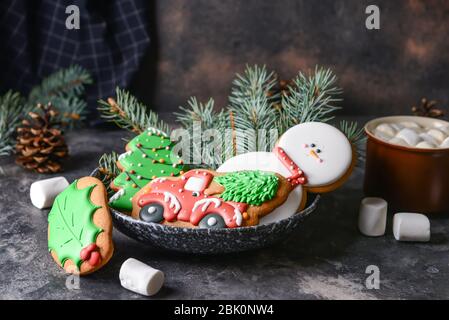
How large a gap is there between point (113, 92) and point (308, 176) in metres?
0.81

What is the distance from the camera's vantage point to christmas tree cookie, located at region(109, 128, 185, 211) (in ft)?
3.25

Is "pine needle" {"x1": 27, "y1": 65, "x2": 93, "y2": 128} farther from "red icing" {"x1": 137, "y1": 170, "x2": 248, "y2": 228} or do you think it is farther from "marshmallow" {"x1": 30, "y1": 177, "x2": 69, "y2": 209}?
"red icing" {"x1": 137, "y1": 170, "x2": 248, "y2": 228}

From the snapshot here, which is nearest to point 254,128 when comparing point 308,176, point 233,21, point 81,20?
point 308,176

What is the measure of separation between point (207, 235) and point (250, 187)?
0.10m

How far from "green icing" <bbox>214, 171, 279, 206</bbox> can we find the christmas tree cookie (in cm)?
13

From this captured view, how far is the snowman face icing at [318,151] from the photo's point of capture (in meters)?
0.98

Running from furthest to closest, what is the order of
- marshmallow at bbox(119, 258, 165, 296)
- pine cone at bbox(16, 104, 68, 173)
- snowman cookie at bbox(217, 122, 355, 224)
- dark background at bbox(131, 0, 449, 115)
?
dark background at bbox(131, 0, 449, 115) < pine cone at bbox(16, 104, 68, 173) < snowman cookie at bbox(217, 122, 355, 224) < marshmallow at bbox(119, 258, 165, 296)

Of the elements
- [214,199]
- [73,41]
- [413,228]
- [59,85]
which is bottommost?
[413,228]

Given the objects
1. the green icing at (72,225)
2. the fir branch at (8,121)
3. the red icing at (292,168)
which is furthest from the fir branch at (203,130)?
the fir branch at (8,121)

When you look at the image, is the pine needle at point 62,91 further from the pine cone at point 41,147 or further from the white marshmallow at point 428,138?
the white marshmallow at point 428,138

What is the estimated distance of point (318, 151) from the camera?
3.28 ft

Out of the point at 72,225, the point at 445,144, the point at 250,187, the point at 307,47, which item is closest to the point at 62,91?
the point at 307,47

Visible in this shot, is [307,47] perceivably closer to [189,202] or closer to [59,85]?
[59,85]

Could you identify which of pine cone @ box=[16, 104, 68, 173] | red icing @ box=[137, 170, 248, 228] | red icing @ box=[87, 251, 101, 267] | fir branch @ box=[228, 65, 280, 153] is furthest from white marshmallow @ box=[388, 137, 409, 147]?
pine cone @ box=[16, 104, 68, 173]
